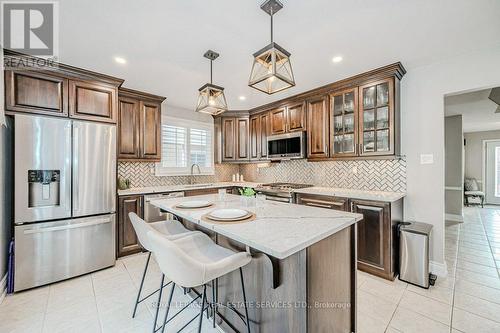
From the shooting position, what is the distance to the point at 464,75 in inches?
98.8

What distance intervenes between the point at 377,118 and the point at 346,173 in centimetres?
99

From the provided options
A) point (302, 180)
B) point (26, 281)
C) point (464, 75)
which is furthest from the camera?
point (302, 180)

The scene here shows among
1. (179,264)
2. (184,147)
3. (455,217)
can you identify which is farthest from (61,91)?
(455,217)

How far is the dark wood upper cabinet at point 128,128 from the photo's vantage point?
3396mm

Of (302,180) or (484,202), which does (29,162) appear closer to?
(302,180)

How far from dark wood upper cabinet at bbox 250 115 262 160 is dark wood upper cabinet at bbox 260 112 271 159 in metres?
0.05

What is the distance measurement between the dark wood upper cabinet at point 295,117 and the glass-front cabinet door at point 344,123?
1.77 ft

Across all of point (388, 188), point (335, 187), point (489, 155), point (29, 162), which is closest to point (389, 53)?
point (388, 188)

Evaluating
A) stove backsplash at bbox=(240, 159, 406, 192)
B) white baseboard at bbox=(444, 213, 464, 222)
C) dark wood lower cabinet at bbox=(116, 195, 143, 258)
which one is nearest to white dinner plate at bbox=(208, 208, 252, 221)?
dark wood lower cabinet at bbox=(116, 195, 143, 258)

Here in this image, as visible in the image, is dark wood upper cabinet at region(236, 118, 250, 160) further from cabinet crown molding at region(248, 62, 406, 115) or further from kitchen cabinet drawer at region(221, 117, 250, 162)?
cabinet crown molding at region(248, 62, 406, 115)

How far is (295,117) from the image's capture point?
3848 millimetres

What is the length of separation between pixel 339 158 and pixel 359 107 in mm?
750

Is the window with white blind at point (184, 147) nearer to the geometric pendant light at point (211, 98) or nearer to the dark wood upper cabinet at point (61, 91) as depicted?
the dark wood upper cabinet at point (61, 91)

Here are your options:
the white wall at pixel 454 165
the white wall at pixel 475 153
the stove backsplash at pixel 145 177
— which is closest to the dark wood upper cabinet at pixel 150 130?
the stove backsplash at pixel 145 177
